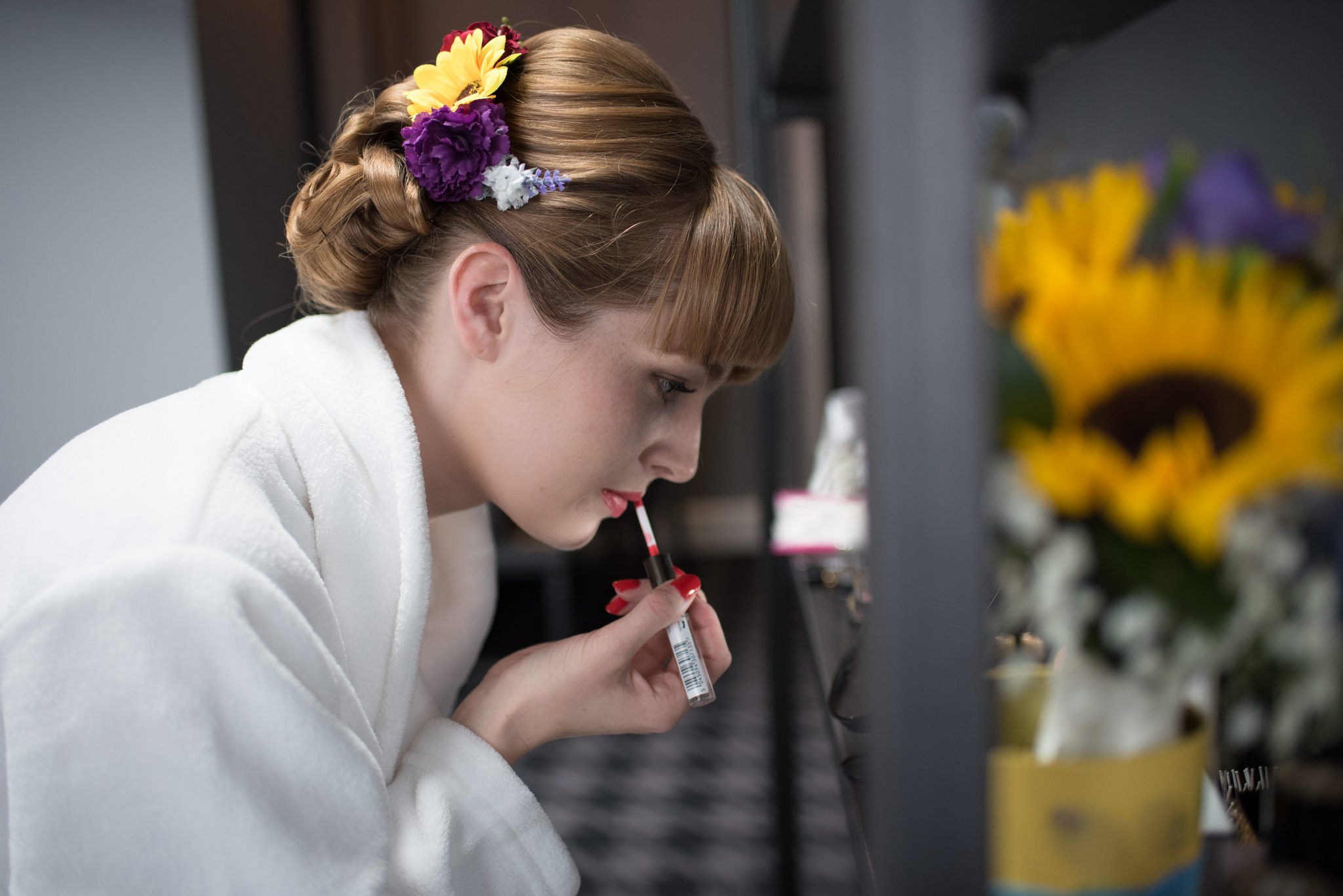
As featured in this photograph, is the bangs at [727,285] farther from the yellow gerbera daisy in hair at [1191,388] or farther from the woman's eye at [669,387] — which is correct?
A: the yellow gerbera daisy in hair at [1191,388]

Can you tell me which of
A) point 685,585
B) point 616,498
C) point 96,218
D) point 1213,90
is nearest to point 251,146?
point 96,218

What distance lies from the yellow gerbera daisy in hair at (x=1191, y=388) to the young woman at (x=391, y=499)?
546 mm

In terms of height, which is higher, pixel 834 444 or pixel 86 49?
pixel 86 49

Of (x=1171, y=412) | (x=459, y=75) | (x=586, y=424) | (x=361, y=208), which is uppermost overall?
(x=459, y=75)

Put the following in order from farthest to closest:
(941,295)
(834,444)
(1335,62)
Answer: (834,444) < (1335,62) < (941,295)

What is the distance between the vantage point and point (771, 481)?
1.33 metres

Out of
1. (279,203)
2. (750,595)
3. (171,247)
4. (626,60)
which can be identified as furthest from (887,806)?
(750,595)

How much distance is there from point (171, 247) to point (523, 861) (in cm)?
156

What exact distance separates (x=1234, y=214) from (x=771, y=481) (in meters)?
1.03

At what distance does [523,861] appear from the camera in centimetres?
79

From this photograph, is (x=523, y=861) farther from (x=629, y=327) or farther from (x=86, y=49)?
(x=86, y=49)

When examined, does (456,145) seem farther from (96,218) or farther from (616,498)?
(96,218)

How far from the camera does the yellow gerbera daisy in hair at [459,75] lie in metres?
0.81

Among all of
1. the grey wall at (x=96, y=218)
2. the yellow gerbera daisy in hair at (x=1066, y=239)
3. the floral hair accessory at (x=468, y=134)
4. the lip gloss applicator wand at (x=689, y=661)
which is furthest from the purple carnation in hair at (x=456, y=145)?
the grey wall at (x=96, y=218)
